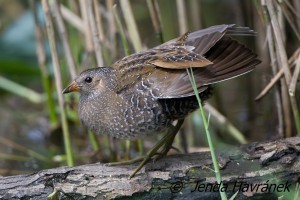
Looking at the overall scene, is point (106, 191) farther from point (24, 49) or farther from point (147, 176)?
point (24, 49)

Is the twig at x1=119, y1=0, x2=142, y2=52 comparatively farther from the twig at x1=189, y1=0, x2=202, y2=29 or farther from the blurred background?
the twig at x1=189, y1=0, x2=202, y2=29

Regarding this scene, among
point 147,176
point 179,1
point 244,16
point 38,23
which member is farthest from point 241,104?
point 147,176

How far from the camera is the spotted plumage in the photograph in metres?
3.68

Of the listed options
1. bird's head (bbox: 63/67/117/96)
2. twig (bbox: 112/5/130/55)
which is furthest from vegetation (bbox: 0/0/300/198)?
bird's head (bbox: 63/67/117/96)

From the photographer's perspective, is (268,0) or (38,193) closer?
(38,193)

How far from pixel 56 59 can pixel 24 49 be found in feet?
6.26

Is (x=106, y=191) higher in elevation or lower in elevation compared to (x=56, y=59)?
lower

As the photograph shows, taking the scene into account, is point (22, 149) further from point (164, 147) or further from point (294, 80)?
point (294, 80)

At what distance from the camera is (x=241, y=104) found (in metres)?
6.10

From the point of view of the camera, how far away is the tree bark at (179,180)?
11.7 feet

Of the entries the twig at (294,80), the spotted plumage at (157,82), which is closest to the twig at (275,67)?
the twig at (294,80)

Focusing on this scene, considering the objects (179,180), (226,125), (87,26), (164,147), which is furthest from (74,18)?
(179,180)

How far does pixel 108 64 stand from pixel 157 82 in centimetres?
105

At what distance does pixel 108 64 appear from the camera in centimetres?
471
